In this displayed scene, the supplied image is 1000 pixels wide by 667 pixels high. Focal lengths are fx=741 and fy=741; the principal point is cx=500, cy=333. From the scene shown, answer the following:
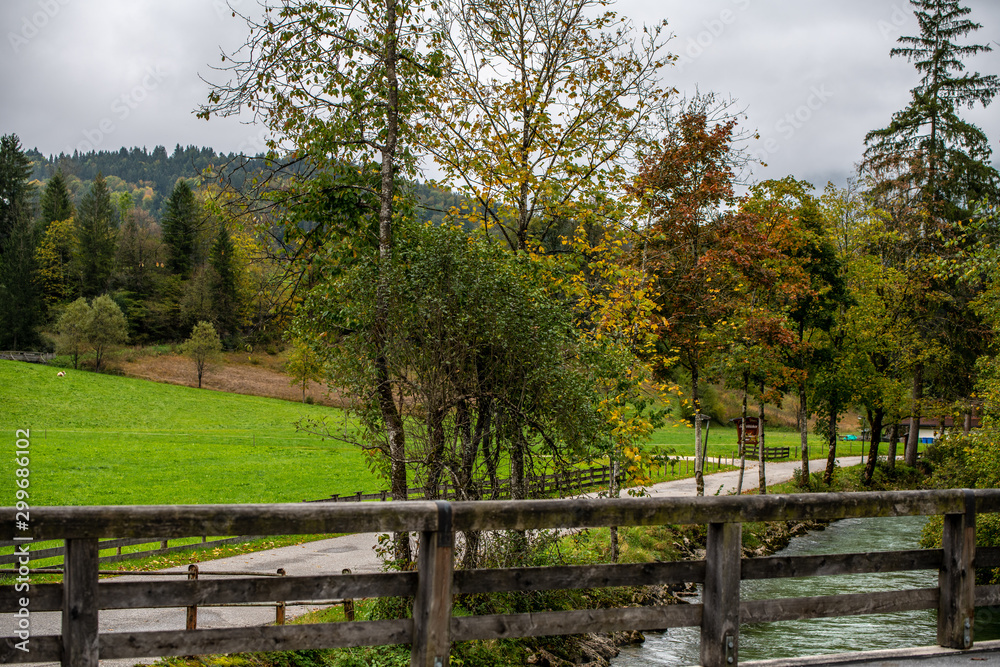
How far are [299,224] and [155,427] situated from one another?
1644 inches

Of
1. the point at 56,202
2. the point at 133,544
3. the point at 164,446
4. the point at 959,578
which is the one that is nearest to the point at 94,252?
the point at 56,202

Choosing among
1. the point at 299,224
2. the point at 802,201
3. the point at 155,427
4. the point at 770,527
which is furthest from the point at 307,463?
the point at 299,224

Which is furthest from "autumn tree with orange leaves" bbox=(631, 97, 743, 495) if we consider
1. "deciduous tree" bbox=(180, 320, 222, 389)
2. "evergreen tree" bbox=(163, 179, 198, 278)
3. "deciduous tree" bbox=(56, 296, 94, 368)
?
"evergreen tree" bbox=(163, 179, 198, 278)

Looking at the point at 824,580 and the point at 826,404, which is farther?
the point at 826,404

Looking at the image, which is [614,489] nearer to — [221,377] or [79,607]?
[79,607]

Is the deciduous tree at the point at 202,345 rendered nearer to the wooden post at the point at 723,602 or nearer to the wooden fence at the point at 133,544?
the wooden fence at the point at 133,544

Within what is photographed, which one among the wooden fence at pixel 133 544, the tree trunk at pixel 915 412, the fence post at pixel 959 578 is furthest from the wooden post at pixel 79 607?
the tree trunk at pixel 915 412

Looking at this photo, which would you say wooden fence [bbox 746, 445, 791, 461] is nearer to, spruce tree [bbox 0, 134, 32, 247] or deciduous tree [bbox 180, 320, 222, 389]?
deciduous tree [bbox 180, 320, 222, 389]

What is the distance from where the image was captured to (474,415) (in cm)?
985

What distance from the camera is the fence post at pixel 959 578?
4.46 metres

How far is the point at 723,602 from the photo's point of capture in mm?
4012

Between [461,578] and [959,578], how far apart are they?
3.03 meters

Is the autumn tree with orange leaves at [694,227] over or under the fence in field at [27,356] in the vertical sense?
over

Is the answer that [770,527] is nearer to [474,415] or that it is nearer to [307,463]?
[474,415]
